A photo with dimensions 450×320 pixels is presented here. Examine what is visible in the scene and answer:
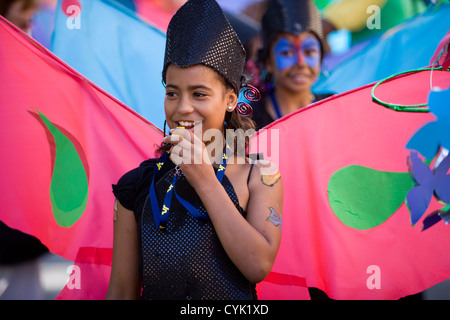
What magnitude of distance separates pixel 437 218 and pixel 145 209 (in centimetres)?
101

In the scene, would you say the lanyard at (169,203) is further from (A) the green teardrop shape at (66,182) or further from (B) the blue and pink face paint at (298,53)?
(B) the blue and pink face paint at (298,53)

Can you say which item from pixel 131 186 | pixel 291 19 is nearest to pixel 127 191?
pixel 131 186

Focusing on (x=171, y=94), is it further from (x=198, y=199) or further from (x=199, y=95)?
(x=198, y=199)

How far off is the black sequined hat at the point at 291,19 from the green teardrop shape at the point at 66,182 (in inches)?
85.2

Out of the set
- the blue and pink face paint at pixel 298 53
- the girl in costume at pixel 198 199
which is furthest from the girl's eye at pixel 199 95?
the blue and pink face paint at pixel 298 53

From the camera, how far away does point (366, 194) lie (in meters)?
2.15

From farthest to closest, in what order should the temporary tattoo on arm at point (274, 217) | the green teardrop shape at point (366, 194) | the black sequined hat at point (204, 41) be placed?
the green teardrop shape at point (366, 194)
the black sequined hat at point (204, 41)
the temporary tattoo on arm at point (274, 217)

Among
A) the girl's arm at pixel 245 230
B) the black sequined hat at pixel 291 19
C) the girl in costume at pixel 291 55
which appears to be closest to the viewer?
the girl's arm at pixel 245 230

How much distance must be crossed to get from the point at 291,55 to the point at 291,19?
0.29m

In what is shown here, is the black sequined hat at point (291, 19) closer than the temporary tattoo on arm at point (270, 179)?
No

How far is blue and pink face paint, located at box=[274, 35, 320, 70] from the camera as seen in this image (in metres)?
3.76

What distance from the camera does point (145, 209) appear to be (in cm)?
175

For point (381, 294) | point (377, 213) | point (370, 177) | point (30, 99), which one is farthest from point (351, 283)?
point (30, 99)

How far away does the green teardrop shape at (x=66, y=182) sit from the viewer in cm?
224
